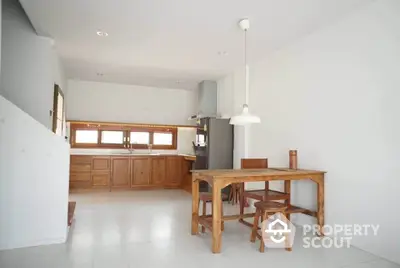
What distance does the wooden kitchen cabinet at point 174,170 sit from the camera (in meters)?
7.00

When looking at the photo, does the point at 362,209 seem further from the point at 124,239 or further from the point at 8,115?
the point at 8,115

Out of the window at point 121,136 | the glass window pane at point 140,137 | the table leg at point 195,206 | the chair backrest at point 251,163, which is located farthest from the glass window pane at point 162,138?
the table leg at point 195,206

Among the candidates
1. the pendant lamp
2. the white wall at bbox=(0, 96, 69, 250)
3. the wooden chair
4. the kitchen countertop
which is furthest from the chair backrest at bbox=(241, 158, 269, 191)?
the kitchen countertop

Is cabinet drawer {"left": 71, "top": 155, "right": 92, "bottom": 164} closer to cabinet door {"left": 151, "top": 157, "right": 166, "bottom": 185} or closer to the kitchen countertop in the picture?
the kitchen countertop

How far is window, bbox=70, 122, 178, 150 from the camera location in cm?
705

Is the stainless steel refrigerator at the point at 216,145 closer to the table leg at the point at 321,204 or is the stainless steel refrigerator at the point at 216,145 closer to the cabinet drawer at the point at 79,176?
the table leg at the point at 321,204

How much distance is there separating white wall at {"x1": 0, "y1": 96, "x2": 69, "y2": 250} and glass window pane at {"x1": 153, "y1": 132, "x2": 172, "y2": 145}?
444 cm

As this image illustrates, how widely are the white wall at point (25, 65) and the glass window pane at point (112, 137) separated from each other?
290 cm

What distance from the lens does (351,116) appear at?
10.5ft

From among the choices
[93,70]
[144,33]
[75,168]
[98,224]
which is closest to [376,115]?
[144,33]

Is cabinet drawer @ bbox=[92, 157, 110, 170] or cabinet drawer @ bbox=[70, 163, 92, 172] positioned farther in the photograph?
cabinet drawer @ bbox=[92, 157, 110, 170]

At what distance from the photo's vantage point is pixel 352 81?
3.21 meters

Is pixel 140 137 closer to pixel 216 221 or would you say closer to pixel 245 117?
pixel 245 117

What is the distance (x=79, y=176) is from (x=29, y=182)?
11.6ft
